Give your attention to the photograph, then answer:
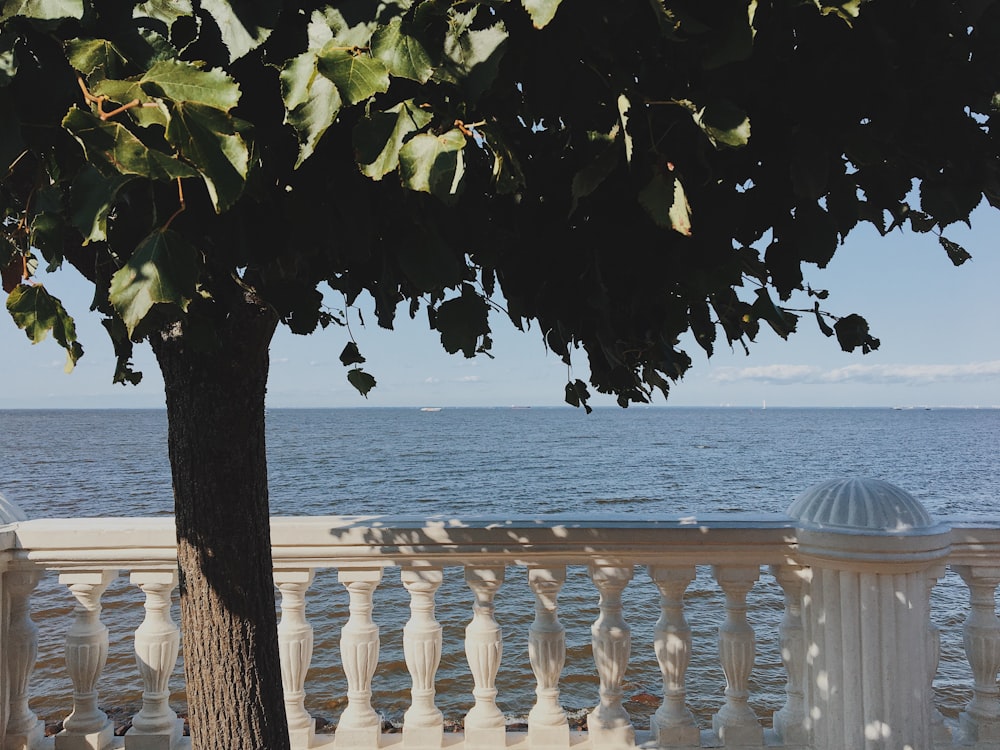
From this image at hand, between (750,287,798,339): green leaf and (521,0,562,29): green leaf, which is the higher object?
(521,0,562,29): green leaf

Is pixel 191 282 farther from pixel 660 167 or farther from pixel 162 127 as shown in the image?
pixel 660 167

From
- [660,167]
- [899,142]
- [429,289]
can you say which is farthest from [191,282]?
[899,142]

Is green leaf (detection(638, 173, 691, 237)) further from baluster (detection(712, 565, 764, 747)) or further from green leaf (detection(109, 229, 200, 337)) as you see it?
baluster (detection(712, 565, 764, 747))

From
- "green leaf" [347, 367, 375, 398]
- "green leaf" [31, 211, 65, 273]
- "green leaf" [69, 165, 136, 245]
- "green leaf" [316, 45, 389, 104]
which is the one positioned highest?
"green leaf" [316, 45, 389, 104]

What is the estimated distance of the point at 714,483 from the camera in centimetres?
3462

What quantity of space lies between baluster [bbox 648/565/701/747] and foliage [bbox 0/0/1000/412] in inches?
63.5

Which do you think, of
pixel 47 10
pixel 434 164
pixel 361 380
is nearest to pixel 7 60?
pixel 47 10

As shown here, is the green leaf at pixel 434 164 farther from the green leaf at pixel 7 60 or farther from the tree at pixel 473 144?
the green leaf at pixel 7 60

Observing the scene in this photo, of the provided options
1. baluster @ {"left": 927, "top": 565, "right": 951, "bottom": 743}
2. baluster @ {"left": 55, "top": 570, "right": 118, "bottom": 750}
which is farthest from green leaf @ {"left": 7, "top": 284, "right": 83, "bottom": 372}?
baluster @ {"left": 927, "top": 565, "right": 951, "bottom": 743}

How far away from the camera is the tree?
76 centimetres

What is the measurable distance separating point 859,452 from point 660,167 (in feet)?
219

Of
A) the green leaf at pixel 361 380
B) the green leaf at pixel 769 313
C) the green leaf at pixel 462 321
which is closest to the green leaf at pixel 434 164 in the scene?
the green leaf at pixel 462 321

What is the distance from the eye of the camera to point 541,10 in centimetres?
71

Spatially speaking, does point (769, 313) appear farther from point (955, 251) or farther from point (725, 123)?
point (725, 123)
